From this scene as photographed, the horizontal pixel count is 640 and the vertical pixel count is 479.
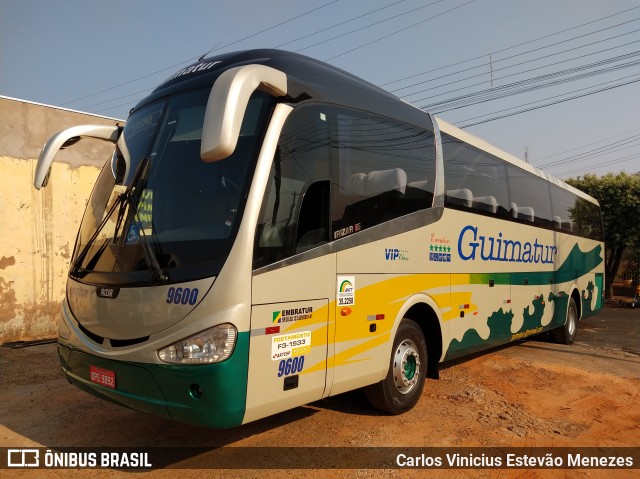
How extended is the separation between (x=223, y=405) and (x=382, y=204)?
267cm

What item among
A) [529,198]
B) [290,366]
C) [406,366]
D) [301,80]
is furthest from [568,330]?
[301,80]

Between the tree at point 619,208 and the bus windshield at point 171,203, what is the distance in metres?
21.7

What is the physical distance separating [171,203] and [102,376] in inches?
59.3

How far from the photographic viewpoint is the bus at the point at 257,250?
3.58 meters

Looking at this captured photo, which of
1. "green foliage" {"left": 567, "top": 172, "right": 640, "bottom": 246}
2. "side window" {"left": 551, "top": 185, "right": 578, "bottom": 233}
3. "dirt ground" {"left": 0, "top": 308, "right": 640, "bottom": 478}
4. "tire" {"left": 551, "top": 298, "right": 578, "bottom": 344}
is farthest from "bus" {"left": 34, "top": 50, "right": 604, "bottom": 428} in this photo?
"green foliage" {"left": 567, "top": 172, "right": 640, "bottom": 246}

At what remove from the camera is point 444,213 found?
637 centimetres

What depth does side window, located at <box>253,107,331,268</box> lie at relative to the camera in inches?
152

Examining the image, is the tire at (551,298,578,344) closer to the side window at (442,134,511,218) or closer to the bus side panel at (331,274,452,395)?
the side window at (442,134,511,218)

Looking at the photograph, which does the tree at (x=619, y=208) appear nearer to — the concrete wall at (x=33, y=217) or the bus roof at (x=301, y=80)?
the bus roof at (x=301, y=80)

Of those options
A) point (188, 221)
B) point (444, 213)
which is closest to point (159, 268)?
point (188, 221)

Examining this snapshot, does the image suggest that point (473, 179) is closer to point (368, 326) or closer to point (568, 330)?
point (368, 326)

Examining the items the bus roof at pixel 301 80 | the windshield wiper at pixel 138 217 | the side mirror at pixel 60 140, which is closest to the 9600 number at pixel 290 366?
the windshield wiper at pixel 138 217

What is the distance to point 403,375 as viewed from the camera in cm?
546

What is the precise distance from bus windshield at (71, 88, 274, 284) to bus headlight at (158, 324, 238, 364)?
409mm
